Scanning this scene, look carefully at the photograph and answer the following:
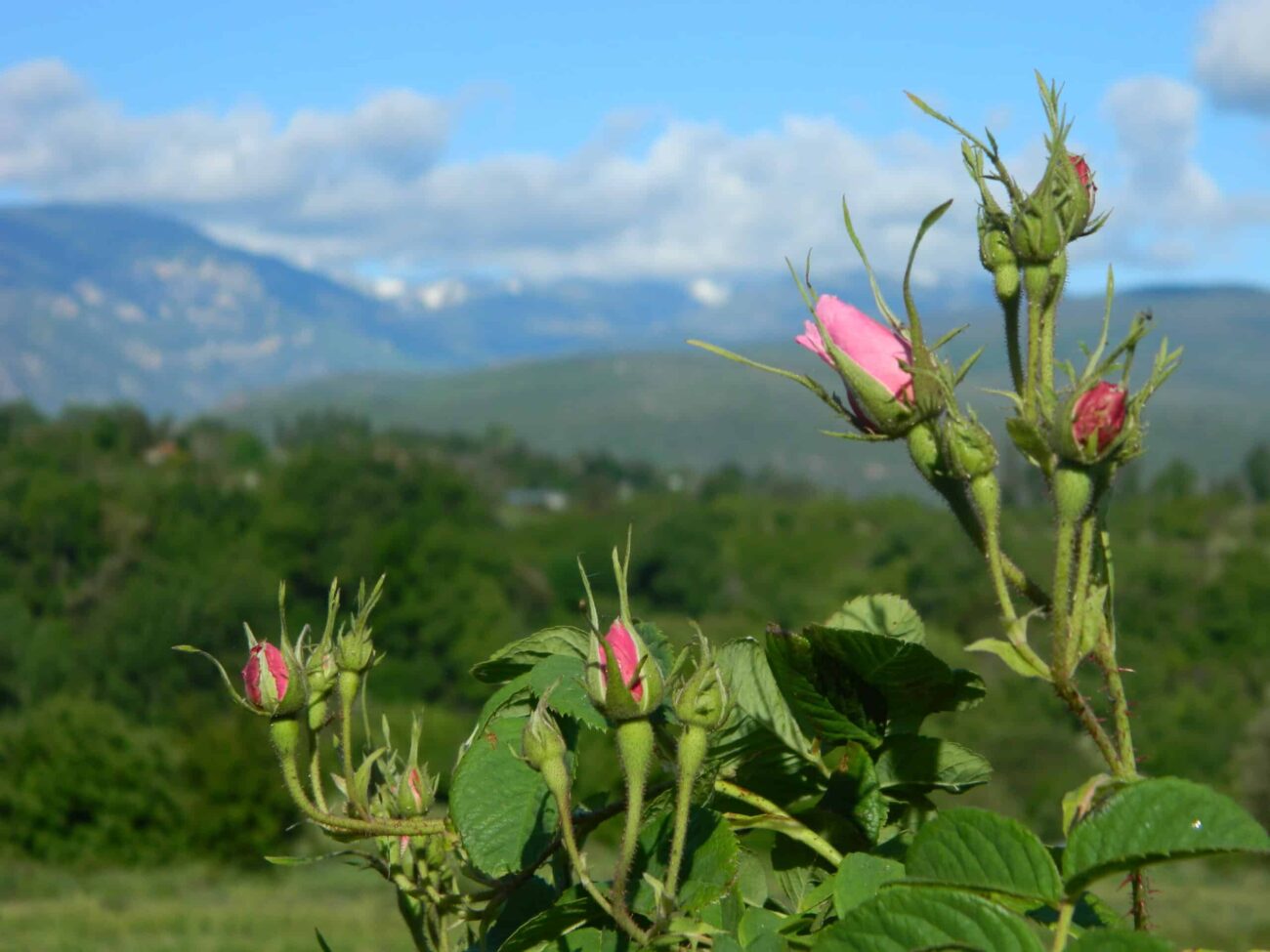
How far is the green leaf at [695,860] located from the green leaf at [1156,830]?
292mm

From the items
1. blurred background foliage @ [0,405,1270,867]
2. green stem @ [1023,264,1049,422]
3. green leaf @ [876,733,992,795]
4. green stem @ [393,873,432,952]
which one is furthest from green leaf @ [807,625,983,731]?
blurred background foliage @ [0,405,1270,867]

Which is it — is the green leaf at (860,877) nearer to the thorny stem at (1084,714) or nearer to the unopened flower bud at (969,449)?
the thorny stem at (1084,714)

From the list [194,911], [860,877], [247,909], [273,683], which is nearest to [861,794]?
[860,877]

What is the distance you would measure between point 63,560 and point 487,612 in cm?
2170

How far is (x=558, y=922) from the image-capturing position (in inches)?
43.8

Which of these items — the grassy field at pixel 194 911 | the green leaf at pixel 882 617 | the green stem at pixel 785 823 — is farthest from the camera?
the grassy field at pixel 194 911

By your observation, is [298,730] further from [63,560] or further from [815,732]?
[63,560]

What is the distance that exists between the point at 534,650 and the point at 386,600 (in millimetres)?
57855

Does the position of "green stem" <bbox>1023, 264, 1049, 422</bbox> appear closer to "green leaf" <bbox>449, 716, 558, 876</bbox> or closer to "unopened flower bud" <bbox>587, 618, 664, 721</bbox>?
"unopened flower bud" <bbox>587, 618, 664, 721</bbox>

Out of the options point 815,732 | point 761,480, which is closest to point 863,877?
point 815,732

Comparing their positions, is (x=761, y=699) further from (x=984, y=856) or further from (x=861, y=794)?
(x=984, y=856)

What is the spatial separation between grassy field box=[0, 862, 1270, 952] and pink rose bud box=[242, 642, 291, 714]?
10531 millimetres

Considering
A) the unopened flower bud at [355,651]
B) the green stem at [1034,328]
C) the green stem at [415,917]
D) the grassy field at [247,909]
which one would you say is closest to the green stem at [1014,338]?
the green stem at [1034,328]

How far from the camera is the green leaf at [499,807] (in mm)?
1158
